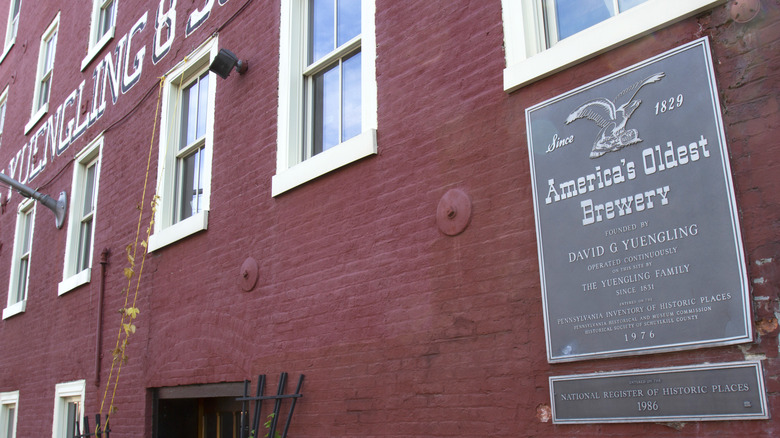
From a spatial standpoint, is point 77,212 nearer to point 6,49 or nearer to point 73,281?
point 73,281

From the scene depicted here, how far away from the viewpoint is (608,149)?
383cm

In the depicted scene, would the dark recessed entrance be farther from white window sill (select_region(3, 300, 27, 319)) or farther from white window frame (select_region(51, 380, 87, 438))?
white window sill (select_region(3, 300, 27, 319))

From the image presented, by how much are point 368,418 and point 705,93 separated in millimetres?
2882

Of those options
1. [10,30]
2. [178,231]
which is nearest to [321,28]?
[178,231]

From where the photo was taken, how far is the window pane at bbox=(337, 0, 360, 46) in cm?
609

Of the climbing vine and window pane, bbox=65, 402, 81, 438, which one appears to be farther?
window pane, bbox=65, 402, 81, 438

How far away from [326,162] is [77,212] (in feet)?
19.3

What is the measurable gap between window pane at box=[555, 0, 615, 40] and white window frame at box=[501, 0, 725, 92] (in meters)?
0.12

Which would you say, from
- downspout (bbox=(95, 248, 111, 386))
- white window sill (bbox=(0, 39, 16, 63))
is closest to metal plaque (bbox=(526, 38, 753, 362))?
downspout (bbox=(95, 248, 111, 386))

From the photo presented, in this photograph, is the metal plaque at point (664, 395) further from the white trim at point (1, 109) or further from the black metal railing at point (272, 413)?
the white trim at point (1, 109)

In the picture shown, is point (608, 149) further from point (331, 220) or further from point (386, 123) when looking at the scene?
point (331, 220)

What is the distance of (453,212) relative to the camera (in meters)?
4.61

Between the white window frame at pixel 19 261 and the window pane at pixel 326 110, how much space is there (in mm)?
7034

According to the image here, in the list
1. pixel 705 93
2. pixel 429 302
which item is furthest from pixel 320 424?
pixel 705 93
